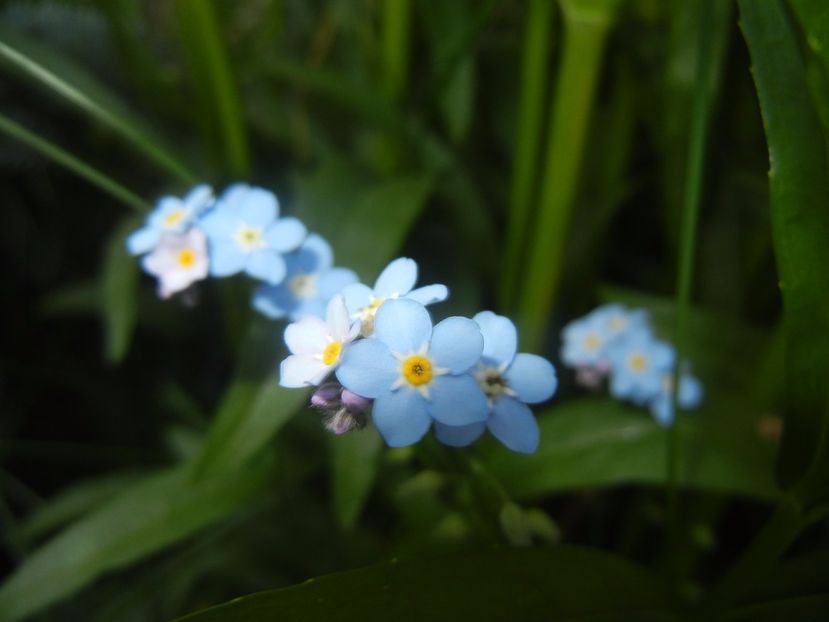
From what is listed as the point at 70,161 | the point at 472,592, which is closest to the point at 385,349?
the point at 472,592

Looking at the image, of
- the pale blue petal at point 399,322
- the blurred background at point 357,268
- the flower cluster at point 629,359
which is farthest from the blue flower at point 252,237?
the flower cluster at point 629,359

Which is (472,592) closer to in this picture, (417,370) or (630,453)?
(417,370)

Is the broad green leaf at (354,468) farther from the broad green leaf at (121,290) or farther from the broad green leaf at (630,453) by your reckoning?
the broad green leaf at (121,290)

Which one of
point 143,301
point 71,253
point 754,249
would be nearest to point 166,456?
point 143,301

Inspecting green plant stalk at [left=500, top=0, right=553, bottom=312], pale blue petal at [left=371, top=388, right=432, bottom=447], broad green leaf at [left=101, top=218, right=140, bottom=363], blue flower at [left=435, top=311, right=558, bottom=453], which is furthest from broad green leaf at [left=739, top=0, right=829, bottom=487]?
broad green leaf at [left=101, top=218, right=140, bottom=363]

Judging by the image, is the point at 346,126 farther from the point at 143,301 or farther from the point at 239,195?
the point at 239,195

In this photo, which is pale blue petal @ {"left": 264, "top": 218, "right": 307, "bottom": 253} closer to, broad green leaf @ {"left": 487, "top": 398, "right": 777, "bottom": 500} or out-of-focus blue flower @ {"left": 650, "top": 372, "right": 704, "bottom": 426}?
broad green leaf @ {"left": 487, "top": 398, "right": 777, "bottom": 500}
